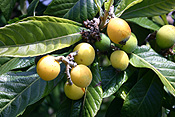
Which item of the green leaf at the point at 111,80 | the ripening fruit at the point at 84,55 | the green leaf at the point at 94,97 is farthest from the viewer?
the green leaf at the point at 111,80

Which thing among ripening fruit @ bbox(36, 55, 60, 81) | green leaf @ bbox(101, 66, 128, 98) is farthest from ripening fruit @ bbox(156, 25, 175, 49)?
ripening fruit @ bbox(36, 55, 60, 81)

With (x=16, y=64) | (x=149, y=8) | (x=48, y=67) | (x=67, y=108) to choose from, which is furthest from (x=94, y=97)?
(x=149, y=8)

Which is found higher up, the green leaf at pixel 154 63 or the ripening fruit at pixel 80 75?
the ripening fruit at pixel 80 75

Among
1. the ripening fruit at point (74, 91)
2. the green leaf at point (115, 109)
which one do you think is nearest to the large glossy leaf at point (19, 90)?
the ripening fruit at point (74, 91)

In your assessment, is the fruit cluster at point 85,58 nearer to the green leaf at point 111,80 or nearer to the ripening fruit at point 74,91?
the ripening fruit at point 74,91

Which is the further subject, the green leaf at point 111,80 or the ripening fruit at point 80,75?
the green leaf at point 111,80

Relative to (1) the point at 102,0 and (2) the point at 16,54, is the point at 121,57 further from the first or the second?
(2) the point at 16,54

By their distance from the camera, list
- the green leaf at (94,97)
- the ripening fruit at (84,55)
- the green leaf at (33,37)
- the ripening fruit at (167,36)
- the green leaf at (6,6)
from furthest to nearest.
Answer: the green leaf at (6,6)
the ripening fruit at (167,36)
the green leaf at (94,97)
the ripening fruit at (84,55)
the green leaf at (33,37)
